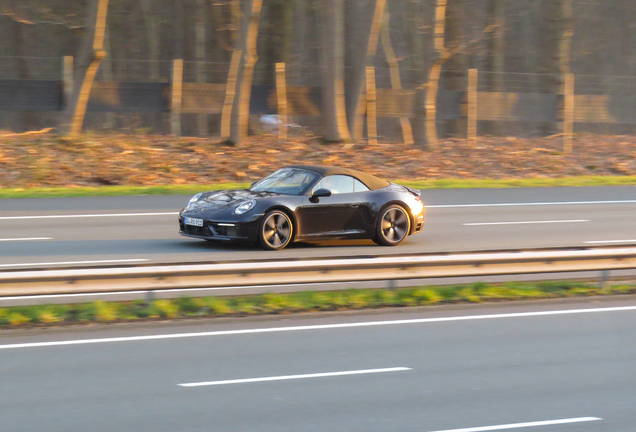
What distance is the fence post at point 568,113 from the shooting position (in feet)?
93.2

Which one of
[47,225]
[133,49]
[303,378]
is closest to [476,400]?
[303,378]

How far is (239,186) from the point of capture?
20531 mm

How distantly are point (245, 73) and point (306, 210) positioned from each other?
13864mm

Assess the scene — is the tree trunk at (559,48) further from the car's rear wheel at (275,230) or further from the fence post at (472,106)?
the car's rear wheel at (275,230)

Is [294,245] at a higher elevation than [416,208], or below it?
below

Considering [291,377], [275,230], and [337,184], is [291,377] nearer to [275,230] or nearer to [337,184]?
[275,230]

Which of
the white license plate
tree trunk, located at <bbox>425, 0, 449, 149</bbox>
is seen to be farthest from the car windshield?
A: tree trunk, located at <bbox>425, 0, 449, 149</bbox>

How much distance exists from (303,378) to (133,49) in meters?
37.1

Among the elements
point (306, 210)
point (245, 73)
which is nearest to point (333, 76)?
point (245, 73)

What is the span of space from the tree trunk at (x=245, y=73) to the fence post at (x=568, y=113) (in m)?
10.8

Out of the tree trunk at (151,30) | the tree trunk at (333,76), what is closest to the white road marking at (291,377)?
the tree trunk at (333,76)

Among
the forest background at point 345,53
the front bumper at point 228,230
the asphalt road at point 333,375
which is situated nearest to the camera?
the asphalt road at point 333,375

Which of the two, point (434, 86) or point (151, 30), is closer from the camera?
point (434, 86)

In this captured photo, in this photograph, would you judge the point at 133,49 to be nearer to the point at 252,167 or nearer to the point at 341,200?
the point at 252,167
